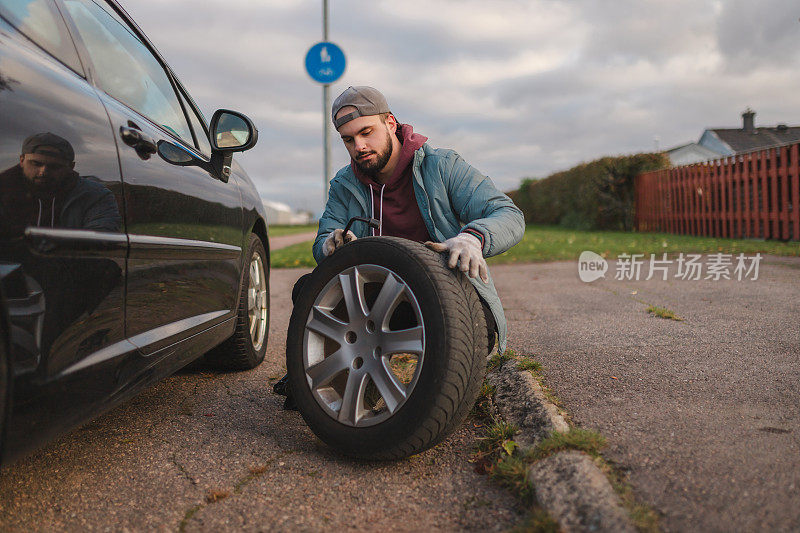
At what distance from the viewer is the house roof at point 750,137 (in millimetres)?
32531

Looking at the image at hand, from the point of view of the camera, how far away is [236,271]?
119 inches

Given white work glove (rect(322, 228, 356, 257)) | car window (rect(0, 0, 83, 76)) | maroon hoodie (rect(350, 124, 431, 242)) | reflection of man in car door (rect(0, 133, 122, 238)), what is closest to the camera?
reflection of man in car door (rect(0, 133, 122, 238))

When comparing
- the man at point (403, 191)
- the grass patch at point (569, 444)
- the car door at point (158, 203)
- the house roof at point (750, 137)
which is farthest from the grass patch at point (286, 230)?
the house roof at point (750, 137)

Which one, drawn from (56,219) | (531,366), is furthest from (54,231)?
(531,366)

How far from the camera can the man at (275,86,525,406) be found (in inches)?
98.3

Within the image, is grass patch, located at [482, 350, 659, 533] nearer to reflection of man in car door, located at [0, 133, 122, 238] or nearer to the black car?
the black car

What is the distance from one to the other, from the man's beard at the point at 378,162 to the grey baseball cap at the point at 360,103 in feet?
0.45

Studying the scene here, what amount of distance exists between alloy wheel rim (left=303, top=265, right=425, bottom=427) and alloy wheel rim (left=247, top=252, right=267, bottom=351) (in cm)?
116

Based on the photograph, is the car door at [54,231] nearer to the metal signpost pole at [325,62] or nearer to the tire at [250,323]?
the tire at [250,323]

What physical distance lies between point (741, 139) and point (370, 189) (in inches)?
1587

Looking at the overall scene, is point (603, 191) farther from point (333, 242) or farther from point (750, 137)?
point (750, 137)

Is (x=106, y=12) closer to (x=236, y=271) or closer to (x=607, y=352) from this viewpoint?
(x=236, y=271)

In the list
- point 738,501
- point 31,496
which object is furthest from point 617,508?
point 31,496

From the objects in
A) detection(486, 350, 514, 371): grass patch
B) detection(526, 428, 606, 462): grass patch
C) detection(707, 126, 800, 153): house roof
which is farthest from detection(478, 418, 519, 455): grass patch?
detection(707, 126, 800, 153): house roof
